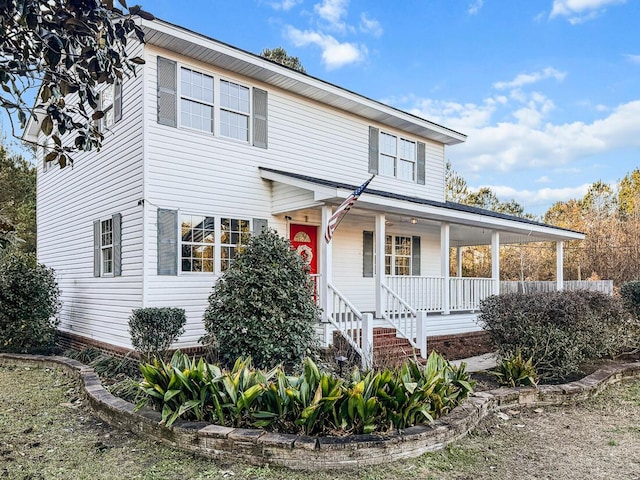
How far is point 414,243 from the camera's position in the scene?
47.0ft

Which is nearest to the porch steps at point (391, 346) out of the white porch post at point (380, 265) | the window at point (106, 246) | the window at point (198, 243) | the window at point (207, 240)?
the white porch post at point (380, 265)

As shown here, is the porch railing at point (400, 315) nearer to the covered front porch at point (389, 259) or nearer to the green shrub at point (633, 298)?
the covered front porch at point (389, 259)

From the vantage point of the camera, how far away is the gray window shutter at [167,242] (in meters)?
8.61

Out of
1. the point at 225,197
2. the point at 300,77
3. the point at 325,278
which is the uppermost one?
the point at 300,77

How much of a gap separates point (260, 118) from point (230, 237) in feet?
8.79

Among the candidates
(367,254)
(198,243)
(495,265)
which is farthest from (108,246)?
(495,265)

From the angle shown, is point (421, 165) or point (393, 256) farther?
point (421, 165)

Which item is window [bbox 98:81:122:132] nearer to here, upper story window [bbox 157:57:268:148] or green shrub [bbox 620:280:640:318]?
upper story window [bbox 157:57:268:148]

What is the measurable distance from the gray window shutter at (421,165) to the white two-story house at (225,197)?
629 millimetres

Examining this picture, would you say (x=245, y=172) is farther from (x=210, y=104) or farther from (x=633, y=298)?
(x=633, y=298)

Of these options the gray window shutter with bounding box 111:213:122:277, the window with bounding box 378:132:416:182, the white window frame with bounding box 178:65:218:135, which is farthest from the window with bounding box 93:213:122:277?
the window with bounding box 378:132:416:182

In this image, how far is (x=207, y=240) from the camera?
30.5ft

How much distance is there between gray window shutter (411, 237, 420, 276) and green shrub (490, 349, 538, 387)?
24.7ft

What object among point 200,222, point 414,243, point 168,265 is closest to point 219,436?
point 168,265
